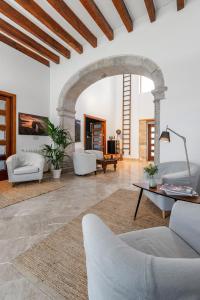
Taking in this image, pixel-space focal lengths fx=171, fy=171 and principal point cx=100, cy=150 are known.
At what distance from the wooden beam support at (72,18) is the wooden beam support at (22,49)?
1.78m

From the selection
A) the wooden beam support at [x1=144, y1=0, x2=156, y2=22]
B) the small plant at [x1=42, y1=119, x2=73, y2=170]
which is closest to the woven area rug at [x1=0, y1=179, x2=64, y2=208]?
the small plant at [x1=42, y1=119, x2=73, y2=170]

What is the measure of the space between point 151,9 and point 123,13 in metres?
0.56

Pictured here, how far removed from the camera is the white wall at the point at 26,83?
4539mm

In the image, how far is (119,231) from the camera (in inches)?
80.3

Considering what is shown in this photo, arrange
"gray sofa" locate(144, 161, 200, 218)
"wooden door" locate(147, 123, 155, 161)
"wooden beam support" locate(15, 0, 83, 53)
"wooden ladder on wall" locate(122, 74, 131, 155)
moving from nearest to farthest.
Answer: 1. "gray sofa" locate(144, 161, 200, 218)
2. "wooden beam support" locate(15, 0, 83, 53)
3. "wooden door" locate(147, 123, 155, 161)
4. "wooden ladder on wall" locate(122, 74, 131, 155)

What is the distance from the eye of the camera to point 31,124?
17.0 ft

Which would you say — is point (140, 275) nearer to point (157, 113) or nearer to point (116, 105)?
point (157, 113)

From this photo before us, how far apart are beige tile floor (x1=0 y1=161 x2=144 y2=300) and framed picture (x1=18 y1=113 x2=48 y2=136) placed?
7.24 ft

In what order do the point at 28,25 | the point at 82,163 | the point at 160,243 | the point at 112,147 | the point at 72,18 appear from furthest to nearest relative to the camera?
the point at 112,147
the point at 82,163
the point at 28,25
the point at 72,18
the point at 160,243

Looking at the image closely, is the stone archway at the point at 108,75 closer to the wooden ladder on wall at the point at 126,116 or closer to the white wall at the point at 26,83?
the white wall at the point at 26,83

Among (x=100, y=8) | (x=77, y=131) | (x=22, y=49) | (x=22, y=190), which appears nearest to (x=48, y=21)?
(x=100, y=8)

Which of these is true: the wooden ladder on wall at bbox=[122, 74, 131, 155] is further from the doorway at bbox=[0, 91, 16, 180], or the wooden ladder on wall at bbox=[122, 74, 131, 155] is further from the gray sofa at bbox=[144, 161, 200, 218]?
the gray sofa at bbox=[144, 161, 200, 218]

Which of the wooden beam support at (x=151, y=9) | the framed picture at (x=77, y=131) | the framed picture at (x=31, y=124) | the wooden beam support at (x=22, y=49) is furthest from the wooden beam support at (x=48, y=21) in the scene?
the framed picture at (x=77, y=131)

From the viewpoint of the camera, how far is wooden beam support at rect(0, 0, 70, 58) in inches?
130
